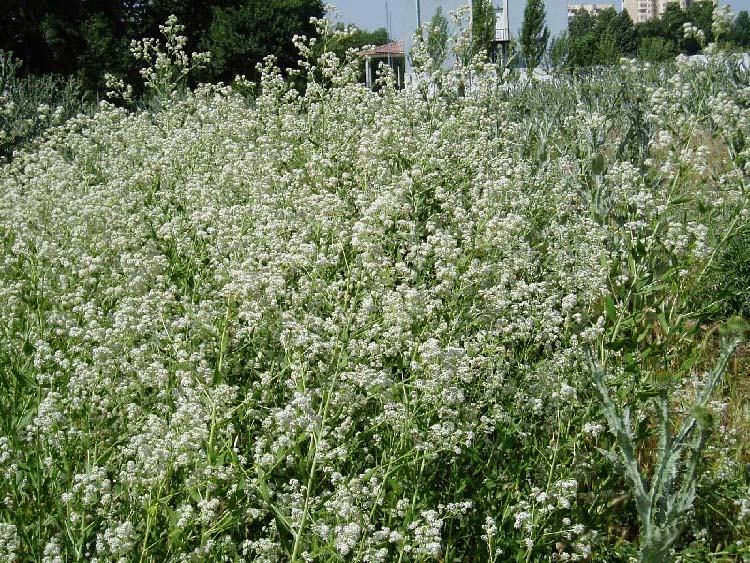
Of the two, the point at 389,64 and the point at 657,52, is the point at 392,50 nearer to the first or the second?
the point at 657,52

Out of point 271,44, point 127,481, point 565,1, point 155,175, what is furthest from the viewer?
point 565,1

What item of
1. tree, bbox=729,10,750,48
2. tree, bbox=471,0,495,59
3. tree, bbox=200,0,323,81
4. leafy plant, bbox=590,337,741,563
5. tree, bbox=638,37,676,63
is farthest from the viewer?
tree, bbox=200,0,323,81

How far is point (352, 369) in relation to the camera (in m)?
2.38

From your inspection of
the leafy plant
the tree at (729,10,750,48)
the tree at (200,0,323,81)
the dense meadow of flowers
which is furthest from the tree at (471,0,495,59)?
the tree at (200,0,323,81)

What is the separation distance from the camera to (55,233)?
356 centimetres

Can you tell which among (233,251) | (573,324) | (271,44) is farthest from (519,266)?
(271,44)

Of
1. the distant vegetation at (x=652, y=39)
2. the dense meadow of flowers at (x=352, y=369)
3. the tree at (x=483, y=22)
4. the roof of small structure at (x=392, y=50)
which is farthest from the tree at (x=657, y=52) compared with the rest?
the dense meadow of flowers at (x=352, y=369)

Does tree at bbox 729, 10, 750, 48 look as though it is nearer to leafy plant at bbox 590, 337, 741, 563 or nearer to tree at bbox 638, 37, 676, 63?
tree at bbox 638, 37, 676, 63

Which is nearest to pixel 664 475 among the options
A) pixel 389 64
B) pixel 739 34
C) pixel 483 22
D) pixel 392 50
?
pixel 389 64

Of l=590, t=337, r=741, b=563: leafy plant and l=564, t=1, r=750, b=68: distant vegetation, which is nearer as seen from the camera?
l=590, t=337, r=741, b=563: leafy plant

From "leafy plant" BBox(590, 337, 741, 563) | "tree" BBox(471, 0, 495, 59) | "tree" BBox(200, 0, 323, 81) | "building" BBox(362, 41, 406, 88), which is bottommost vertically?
"leafy plant" BBox(590, 337, 741, 563)

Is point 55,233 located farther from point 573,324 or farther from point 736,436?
point 736,436

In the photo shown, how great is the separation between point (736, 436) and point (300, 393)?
6.36ft

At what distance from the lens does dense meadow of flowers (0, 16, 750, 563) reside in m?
2.07
